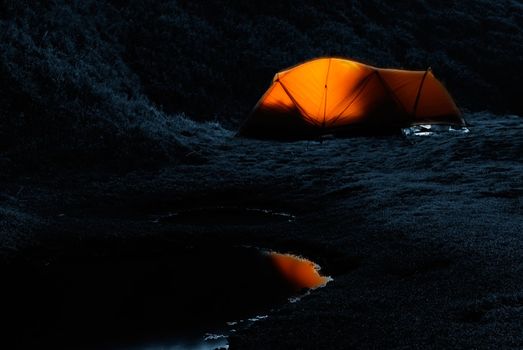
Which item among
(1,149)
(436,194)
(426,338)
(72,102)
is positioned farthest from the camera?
(72,102)

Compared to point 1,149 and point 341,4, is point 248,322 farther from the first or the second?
point 341,4

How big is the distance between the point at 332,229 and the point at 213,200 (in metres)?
3.70

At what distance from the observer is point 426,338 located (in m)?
6.05

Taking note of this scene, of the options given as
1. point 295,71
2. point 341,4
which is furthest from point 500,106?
point 295,71

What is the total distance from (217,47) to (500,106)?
13.6 m

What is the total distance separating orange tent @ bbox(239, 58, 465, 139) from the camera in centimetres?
1836

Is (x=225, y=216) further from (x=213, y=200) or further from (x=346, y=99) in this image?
(x=346, y=99)

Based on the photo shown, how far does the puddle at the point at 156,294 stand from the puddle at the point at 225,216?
1568mm

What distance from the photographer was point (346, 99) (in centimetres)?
1838

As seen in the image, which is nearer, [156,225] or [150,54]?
[156,225]

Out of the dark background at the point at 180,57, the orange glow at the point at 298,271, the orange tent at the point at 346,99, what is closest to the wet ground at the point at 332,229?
the orange glow at the point at 298,271

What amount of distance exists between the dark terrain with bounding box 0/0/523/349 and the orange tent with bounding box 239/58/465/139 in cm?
86

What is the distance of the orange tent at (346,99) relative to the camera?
1836 cm

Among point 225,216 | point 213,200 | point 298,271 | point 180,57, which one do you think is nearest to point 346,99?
point 213,200
